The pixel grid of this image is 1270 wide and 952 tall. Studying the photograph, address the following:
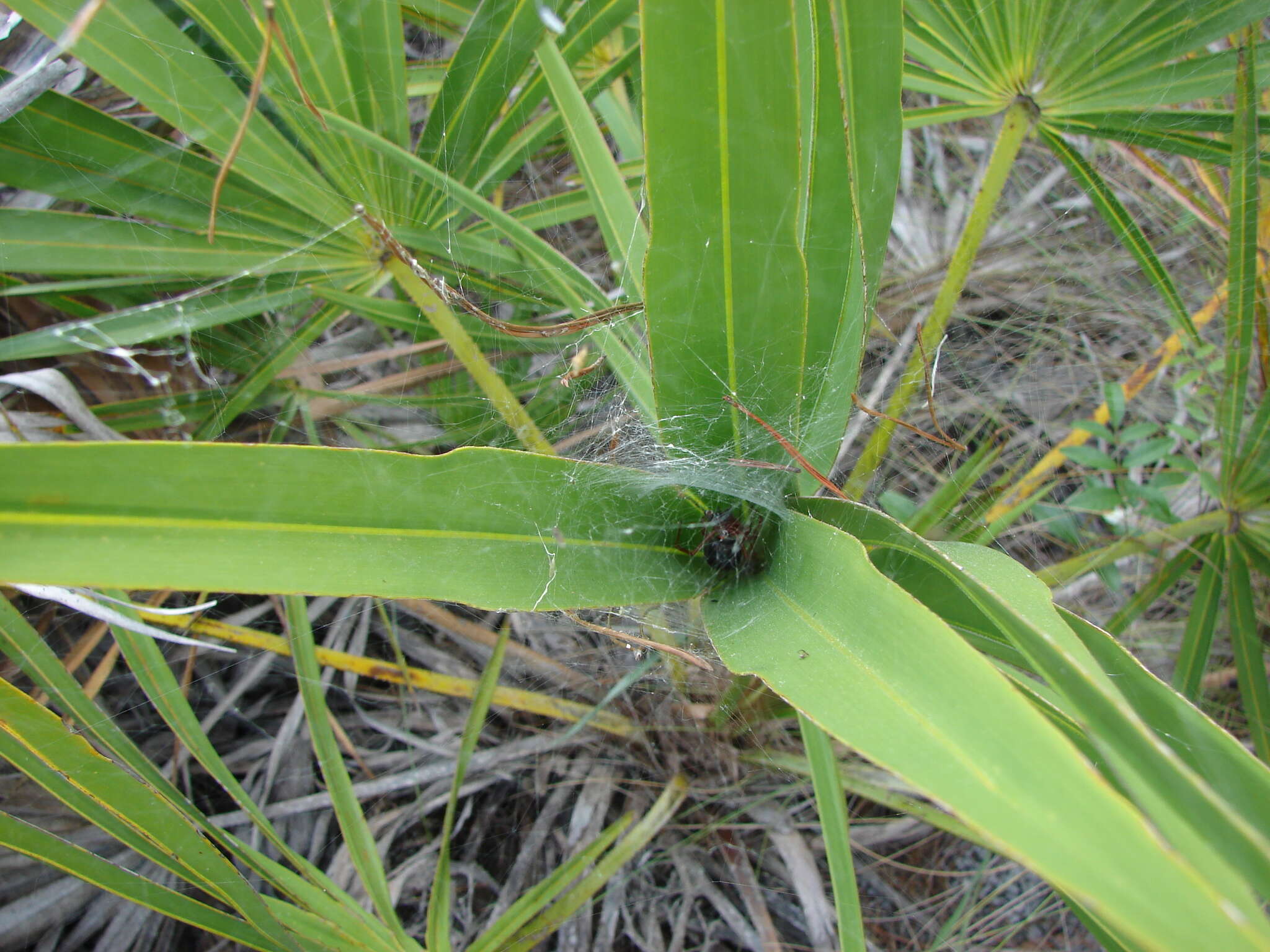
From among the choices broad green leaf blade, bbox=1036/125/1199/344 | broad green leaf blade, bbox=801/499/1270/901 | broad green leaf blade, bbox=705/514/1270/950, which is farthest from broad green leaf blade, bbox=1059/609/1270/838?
broad green leaf blade, bbox=1036/125/1199/344

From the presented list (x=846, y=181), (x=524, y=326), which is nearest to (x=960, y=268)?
(x=846, y=181)

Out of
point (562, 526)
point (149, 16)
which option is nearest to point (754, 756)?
point (562, 526)

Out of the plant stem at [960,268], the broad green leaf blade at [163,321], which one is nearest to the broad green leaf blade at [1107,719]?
the plant stem at [960,268]

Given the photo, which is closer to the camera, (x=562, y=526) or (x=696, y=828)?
(x=562, y=526)

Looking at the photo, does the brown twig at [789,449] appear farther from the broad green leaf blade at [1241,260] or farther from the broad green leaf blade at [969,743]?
the broad green leaf blade at [1241,260]

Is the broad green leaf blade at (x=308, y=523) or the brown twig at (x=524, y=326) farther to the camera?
the brown twig at (x=524, y=326)

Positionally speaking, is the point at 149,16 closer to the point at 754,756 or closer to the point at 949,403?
the point at 754,756
